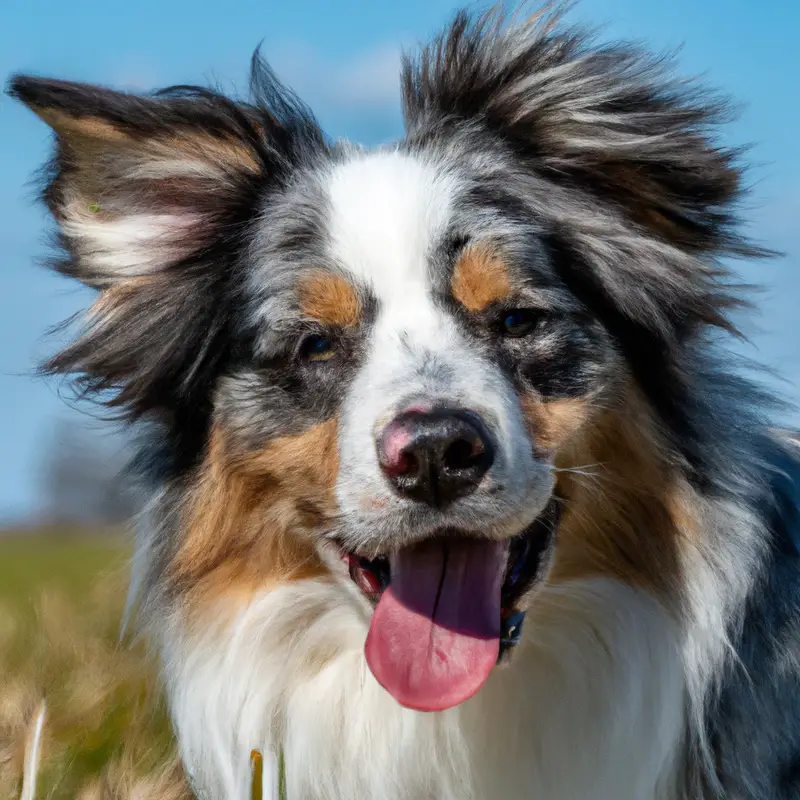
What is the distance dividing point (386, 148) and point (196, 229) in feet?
2.53

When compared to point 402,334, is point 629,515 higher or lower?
lower

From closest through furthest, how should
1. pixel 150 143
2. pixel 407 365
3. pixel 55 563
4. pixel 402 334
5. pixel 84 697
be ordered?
pixel 407 365 → pixel 402 334 → pixel 150 143 → pixel 84 697 → pixel 55 563

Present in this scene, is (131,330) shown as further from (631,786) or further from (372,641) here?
(631,786)

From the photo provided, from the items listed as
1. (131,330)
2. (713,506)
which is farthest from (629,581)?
(131,330)

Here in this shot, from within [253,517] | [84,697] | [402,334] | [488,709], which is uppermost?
[402,334]

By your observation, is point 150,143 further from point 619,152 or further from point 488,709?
point 488,709

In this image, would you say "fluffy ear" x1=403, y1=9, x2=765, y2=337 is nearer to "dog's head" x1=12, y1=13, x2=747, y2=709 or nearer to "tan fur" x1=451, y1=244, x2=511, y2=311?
"dog's head" x1=12, y1=13, x2=747, y2=709

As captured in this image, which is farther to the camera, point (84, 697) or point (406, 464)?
point (84, 697)

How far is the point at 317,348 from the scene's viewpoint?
3973 millimetres

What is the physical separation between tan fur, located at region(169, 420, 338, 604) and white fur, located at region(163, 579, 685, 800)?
108mm

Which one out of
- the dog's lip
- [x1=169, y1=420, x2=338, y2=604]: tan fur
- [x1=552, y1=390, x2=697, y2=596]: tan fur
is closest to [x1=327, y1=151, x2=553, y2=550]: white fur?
the dog's lip

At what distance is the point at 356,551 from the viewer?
12.2ft

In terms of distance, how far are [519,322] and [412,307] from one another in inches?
13.9

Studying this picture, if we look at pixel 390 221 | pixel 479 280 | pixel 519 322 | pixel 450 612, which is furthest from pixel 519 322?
pixel 450 612
